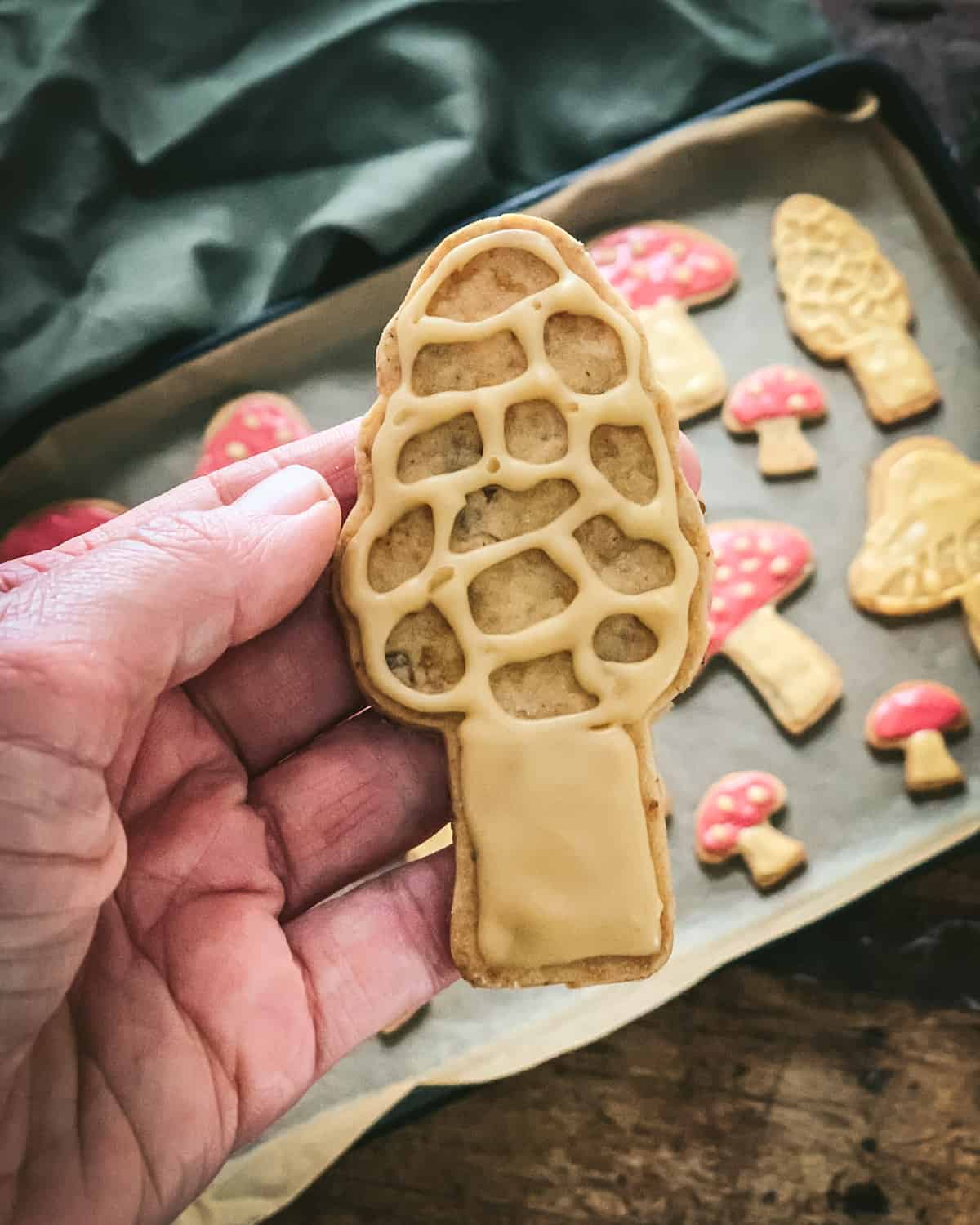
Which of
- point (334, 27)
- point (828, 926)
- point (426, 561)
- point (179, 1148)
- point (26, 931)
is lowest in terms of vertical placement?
point (828, 926)

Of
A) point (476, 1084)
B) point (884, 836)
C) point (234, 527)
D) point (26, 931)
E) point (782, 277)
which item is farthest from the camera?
point (782, 277)

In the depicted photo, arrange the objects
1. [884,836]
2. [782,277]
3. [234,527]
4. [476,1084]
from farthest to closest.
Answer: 1. [782,277]
2. [884,836]
3. [476,1084]
4. [234,527]

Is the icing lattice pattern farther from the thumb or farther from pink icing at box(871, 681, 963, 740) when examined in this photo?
pink icing at box(871, 681, 963, 740)

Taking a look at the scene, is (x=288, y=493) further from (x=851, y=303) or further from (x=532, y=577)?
(x=851, y=303)

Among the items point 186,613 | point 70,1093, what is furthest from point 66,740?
point 70,1093

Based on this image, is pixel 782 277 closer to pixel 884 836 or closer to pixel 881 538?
pixel 881 538

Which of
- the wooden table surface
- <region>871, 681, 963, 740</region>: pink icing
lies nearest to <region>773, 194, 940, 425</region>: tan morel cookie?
<region>871, 681, 963, 740</region>: pink icing

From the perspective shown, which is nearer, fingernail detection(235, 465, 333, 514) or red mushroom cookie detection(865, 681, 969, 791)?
fingernail detection(235, 465, 333, 514)

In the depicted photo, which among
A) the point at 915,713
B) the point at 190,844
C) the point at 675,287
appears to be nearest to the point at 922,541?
the point at 915,713
